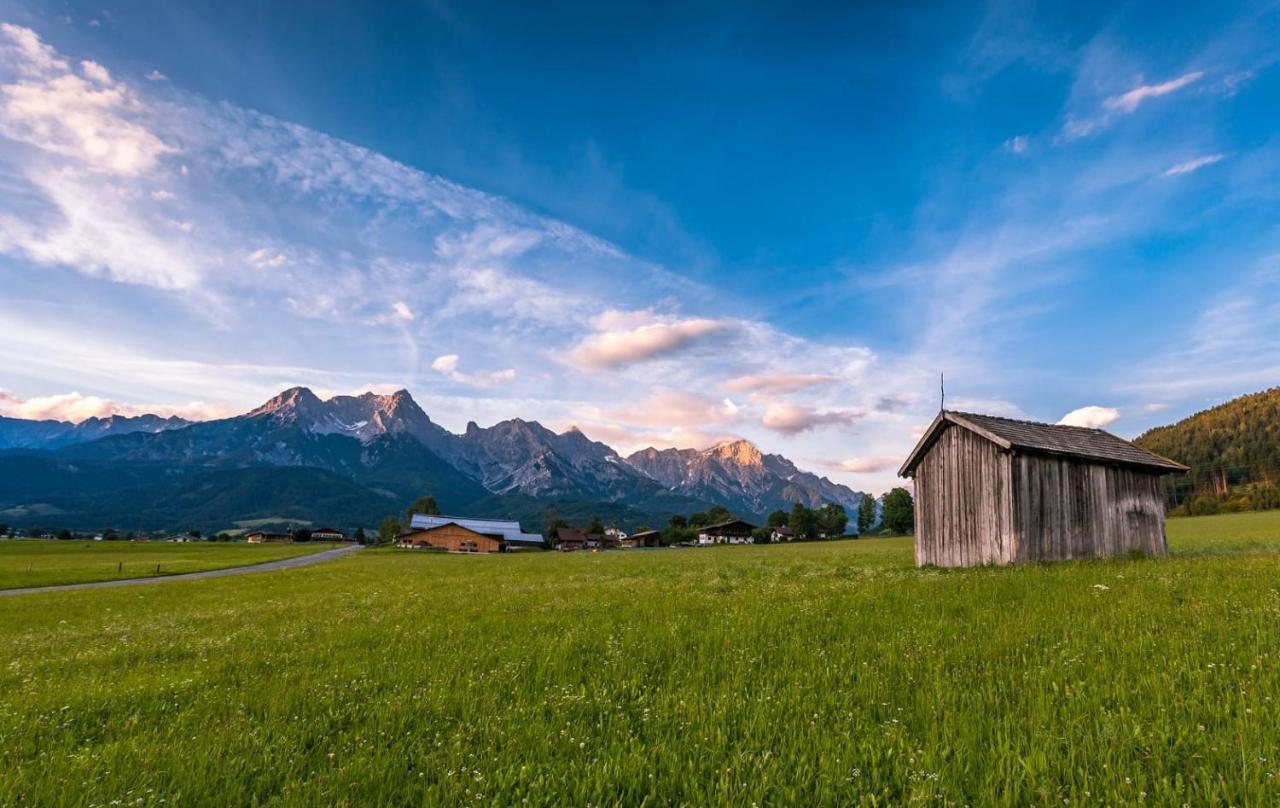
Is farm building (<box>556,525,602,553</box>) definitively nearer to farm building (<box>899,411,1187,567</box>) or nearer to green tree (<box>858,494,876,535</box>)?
green tree (<box>858,494,876,535</box>)

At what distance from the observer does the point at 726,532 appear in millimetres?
184750

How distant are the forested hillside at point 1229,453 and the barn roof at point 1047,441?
14701 cm

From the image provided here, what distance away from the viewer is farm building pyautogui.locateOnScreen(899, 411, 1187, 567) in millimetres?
24750

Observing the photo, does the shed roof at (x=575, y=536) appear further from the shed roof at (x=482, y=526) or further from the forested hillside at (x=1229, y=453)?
the forested hillside at (x=1229, y=453)

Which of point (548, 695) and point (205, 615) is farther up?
point (548, 695)

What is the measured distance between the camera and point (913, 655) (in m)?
7.94

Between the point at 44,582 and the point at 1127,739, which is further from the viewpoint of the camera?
the point at 44,582

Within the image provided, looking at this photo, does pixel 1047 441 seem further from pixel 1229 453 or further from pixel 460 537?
pixel 1229 453

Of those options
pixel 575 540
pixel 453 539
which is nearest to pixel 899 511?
pixel 575 540

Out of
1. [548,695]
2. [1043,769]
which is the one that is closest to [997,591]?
[1043,769]

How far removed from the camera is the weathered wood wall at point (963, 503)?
25000 mm

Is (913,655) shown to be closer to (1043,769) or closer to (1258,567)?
(1043,769)

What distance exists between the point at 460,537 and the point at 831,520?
10743cm

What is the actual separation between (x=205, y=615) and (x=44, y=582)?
133 ft
